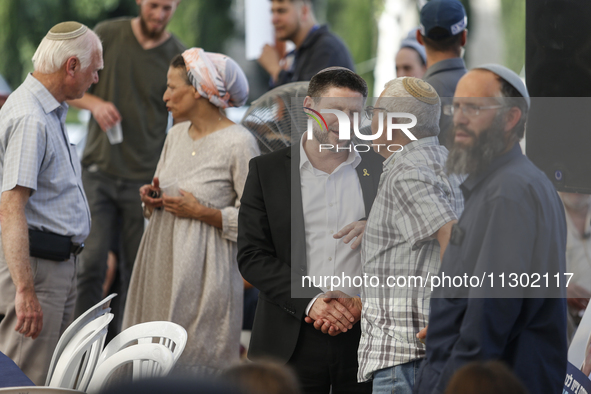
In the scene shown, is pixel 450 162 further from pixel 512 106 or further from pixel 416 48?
pixel 416 48

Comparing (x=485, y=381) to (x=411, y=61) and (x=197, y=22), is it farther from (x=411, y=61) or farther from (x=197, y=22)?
(x=197, y=22)

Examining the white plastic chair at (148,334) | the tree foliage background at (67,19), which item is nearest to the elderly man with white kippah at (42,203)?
the white plastic chair at (148,334)

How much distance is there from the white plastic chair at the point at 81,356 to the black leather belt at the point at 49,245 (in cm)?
54

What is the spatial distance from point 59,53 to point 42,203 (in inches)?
25.5

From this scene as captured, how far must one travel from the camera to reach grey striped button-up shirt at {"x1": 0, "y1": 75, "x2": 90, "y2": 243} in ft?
9.01

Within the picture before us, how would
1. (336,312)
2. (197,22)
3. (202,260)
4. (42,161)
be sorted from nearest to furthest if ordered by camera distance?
(336,312), (42,161), (202,260), (197,22)

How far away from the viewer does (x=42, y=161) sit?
284 cm

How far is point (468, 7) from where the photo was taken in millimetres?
12391

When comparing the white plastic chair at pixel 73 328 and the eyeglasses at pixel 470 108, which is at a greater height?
the eyeglasses at pixel 470 108

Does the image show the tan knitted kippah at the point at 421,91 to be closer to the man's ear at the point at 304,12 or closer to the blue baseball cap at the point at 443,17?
the blue baseball cap at the point at 443,17

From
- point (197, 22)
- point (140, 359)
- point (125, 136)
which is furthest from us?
point (197, 22)

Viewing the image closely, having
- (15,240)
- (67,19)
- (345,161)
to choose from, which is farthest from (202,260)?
(67,19)

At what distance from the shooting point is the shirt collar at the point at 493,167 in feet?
5.99

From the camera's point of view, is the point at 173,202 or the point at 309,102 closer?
the point at 309,102
